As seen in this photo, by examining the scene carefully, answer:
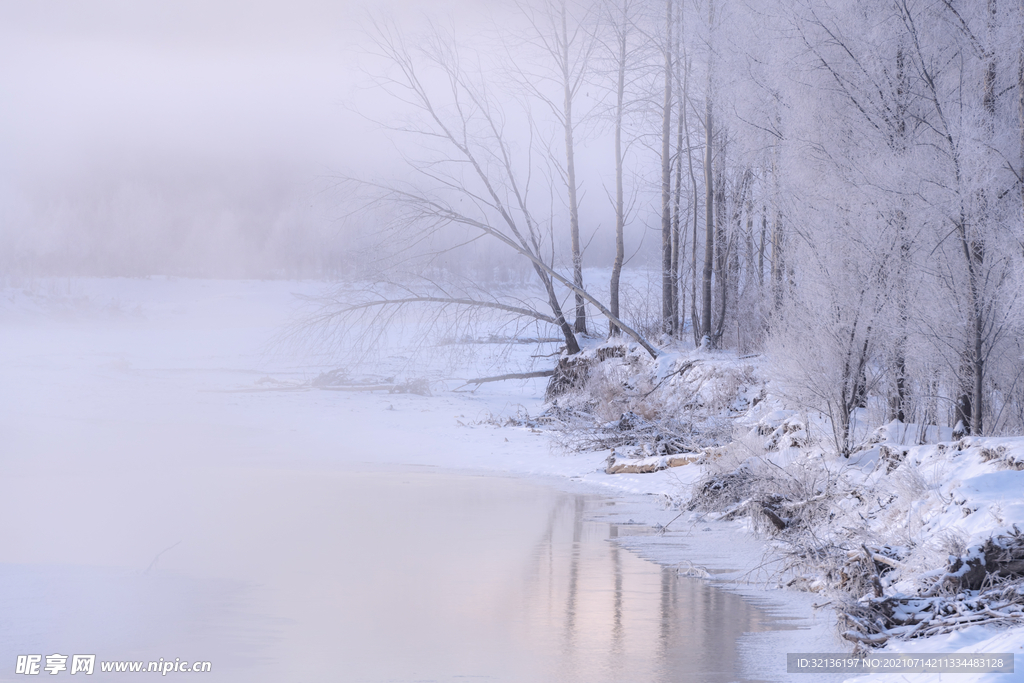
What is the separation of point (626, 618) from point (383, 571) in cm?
202

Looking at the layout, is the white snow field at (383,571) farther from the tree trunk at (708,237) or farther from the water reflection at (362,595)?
the tree trunk at (708,237)

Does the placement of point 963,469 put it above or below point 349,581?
above

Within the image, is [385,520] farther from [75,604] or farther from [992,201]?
[992,201]

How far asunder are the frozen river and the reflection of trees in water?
2 cm

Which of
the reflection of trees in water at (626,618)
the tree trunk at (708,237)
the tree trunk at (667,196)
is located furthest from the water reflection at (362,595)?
the tree trunk at (667,196)

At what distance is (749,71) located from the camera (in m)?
14.1

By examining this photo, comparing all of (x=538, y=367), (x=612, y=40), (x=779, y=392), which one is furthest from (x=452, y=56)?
(x=779, y=392)

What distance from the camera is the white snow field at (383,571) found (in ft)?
15.5

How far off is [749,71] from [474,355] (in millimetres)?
8036

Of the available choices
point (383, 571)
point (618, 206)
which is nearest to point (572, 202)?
point (618, 206)

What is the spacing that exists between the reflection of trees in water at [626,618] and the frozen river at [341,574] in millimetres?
17

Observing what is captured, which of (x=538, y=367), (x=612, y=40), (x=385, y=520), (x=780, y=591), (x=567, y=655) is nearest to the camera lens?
(x=567, y=655)

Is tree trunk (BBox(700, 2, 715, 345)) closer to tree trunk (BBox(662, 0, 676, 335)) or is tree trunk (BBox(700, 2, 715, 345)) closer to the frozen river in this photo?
tree trunk (BBox(662, 0, 676, 335))

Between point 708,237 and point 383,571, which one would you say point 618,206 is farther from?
point 383,571
